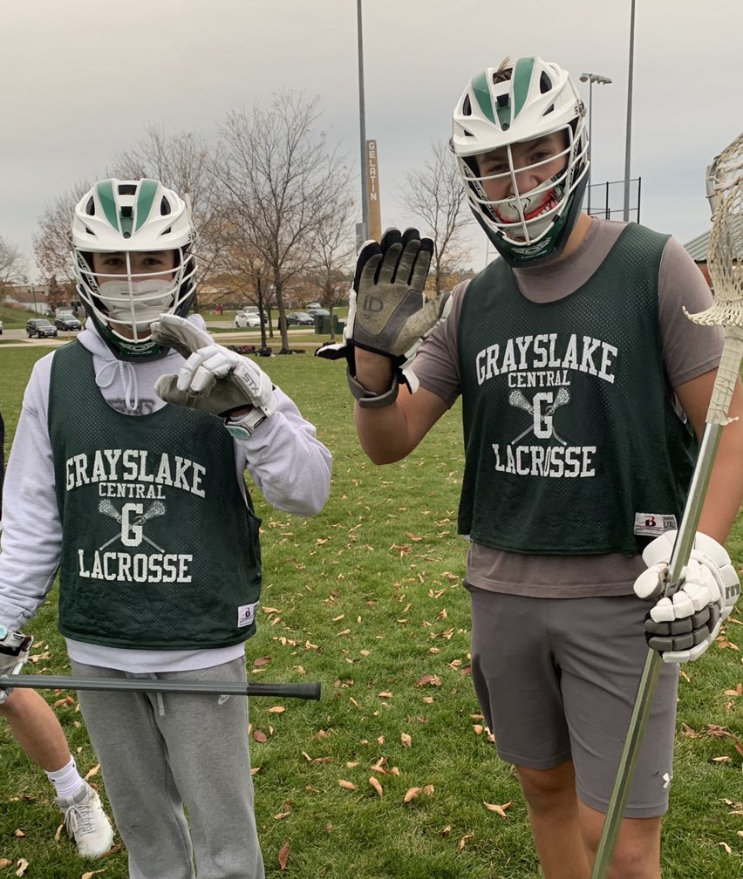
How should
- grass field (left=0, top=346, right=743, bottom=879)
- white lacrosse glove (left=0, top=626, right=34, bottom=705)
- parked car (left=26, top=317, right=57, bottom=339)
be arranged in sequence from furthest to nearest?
parked car (left=26, top=317, right=57, bottom=339)
grass field (left=0, top=346, right=743, bottom=879)
white lacrosse glove (left=0, top=626, right=34, bottom=705)

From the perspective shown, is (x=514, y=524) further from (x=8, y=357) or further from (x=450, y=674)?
(x=8, y=357)

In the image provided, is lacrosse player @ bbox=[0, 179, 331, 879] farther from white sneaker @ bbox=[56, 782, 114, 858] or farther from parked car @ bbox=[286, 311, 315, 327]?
parked car @ bbox=[286, 311, 315, 327]

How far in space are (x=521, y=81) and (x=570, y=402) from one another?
904 millimetres

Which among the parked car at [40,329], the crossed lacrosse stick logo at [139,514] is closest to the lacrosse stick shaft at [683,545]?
the crossed lacrosse stick logo at [139,514]

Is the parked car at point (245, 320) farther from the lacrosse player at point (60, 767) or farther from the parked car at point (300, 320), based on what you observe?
the lacrosse player at point (60, 767)

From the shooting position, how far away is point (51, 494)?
2.54 metres

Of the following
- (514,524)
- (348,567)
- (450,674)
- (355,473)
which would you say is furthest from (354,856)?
(355,473)

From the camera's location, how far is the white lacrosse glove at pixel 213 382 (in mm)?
2117

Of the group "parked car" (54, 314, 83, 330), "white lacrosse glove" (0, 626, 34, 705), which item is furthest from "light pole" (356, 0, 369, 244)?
"parked car" (54, 314, 83, 330)

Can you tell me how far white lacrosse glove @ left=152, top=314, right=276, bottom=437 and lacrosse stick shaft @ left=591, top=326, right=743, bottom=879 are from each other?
1.12 m

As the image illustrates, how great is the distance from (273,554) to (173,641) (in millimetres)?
4881

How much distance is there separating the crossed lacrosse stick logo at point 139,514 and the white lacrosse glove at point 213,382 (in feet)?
1.23

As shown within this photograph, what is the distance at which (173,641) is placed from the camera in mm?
2406

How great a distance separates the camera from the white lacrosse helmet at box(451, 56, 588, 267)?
2146 mm
